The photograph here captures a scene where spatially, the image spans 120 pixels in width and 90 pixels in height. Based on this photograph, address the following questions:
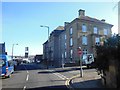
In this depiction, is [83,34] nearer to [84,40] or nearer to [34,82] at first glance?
[84,40]

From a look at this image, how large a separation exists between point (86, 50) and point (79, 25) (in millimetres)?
6138

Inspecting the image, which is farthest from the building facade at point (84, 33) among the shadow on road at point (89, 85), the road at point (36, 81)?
the shadow on road at point (89, 85)

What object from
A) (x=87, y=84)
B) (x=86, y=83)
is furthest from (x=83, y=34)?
(x=87, y=84)

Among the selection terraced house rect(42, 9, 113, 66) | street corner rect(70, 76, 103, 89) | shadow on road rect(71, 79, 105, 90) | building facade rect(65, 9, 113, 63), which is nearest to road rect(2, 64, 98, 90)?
street corner rect(70, 76, 103, 89)

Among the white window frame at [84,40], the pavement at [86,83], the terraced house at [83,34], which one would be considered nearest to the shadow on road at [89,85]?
the pavement at [86,83]

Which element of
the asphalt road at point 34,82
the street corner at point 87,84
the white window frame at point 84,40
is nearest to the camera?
the street corner at point 87,84

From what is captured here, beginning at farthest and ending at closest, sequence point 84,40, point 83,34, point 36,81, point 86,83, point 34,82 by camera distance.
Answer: point 84,40, point 83,34, point 36,81, point 34,82, point 86,83

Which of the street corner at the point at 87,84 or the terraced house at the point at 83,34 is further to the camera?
the terraced house at the point at 83,34

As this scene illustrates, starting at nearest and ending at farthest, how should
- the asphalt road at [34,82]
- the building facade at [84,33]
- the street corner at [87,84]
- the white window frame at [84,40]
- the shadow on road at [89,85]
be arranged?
1. the shadow on road at [89,85]
2. the street corner at [87,84]
3. the asphalt road at [34,82]
4. the building facade at [84,33]
5. the white window frame at [84,40]

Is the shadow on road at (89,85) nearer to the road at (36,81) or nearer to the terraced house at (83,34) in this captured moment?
the road at (36,81)

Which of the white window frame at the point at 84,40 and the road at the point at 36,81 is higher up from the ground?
the white window frame at the point at 84,40

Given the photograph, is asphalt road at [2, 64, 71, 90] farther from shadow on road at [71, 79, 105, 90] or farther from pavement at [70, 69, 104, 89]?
shadow on road at [71, 79, 105, 90]

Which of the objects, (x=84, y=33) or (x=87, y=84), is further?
(x=84, y=33)

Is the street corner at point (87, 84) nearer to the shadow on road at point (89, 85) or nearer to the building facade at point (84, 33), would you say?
the shadow on road at point (89, 85)
